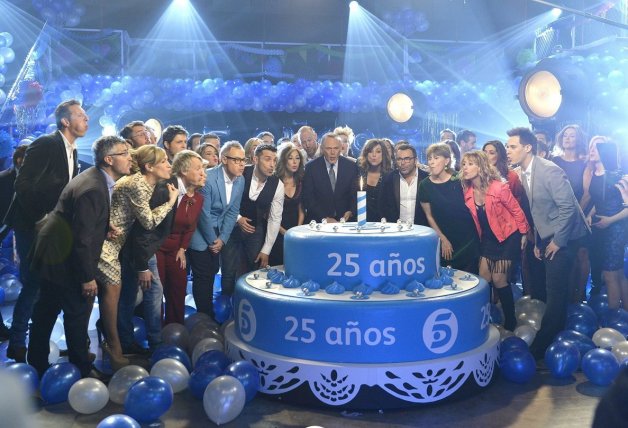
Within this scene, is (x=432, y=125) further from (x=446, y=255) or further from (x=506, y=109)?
(x=446, y=255)

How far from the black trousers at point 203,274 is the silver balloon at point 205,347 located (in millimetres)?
885

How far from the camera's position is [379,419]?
3.96 meters

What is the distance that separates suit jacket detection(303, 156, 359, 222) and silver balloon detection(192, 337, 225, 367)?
1.69 m

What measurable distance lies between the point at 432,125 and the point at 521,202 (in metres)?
10.3

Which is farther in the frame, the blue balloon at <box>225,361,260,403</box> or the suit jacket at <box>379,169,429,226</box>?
the suit jacket at <box>379,169,429,226</box>

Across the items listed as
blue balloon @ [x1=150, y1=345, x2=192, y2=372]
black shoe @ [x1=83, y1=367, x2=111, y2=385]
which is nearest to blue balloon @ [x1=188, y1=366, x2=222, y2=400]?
blue balloon @ [x1=150, y1=345, x2=192, y2=372]

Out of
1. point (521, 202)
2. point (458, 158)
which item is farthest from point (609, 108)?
point (521, 202)

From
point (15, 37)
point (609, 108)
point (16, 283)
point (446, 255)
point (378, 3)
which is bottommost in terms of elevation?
point (16, 283)

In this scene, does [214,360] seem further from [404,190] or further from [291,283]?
[404,190]

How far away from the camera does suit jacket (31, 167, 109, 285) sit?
416cm

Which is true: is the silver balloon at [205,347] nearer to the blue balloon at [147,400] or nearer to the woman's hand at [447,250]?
the blue balloon at [147,400]

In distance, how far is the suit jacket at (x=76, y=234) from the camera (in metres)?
4.16

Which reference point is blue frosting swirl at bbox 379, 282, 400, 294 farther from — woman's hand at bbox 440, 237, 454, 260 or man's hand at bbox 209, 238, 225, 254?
man's hand at bbox 209, 238, 225, 254

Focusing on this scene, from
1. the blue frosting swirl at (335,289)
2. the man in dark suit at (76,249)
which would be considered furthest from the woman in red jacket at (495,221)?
the man in dark suit at (76,249)
